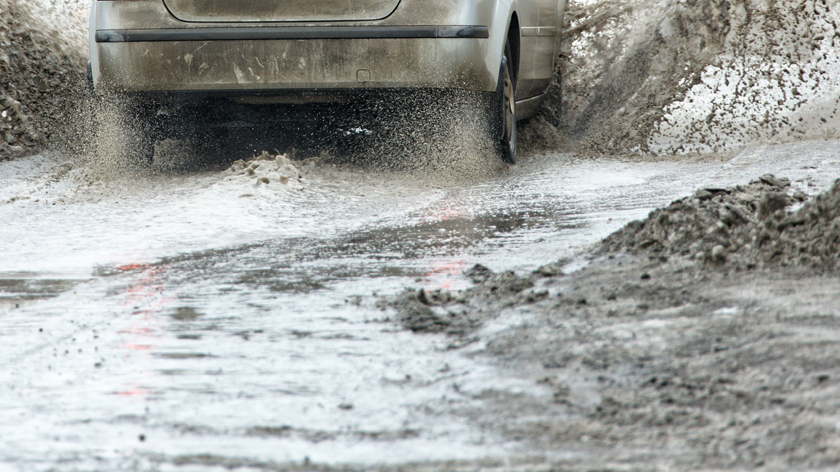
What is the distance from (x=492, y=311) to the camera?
256 cm

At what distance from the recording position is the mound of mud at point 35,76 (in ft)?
20.9

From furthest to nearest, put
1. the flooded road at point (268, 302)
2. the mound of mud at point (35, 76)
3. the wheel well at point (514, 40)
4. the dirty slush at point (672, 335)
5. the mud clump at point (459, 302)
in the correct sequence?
the mound of mud at point (35, 76) < the wheel well at point (514, 40) < the mud clump at point (459, 302) < the flooded road at point (268, 302) < the dirty slush at point (672, 335)

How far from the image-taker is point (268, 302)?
111 inches

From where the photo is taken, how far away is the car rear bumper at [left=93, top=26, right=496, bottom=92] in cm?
496

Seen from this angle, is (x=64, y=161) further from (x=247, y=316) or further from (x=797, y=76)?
(x=797, y=76)

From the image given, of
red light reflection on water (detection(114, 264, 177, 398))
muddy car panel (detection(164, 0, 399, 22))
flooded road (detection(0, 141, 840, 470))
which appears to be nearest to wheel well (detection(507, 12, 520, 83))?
flooded road (detection(0, 141, 840, 470))

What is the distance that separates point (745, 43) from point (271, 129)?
3407 millimetres

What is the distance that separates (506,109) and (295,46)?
4.44ft

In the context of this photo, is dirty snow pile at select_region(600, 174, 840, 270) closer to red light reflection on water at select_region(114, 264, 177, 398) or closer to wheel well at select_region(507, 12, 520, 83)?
red light reflection on water at select_region(114, 264, 177, 398)

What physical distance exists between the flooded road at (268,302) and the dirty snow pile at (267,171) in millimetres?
45

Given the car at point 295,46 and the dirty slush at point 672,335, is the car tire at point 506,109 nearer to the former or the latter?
the car at point 295,46

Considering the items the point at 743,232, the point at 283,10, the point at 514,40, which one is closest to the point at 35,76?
the point at 283,10

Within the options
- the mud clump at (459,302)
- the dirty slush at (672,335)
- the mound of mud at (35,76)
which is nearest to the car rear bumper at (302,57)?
the dirty slush at (672,335)

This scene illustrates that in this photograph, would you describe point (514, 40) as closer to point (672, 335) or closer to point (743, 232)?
point (743, 232)
